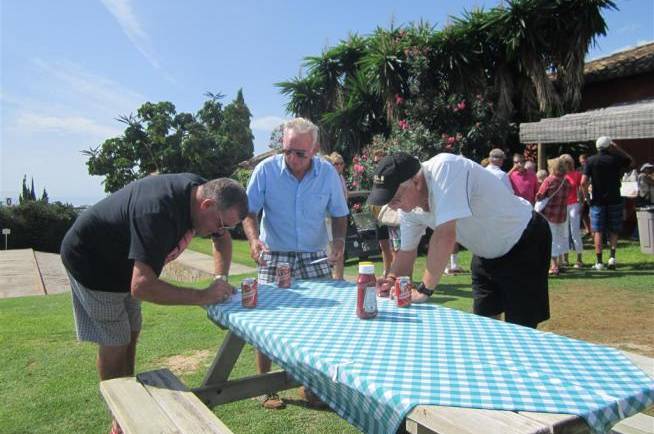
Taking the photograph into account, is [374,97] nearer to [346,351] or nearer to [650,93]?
[650,93]

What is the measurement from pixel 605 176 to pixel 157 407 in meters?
7.58

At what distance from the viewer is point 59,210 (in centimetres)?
2408

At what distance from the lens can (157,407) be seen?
2352mm

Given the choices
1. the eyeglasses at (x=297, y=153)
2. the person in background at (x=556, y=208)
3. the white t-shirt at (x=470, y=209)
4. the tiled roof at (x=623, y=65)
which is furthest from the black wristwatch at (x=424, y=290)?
the tiled roof at (x=623, y=65)

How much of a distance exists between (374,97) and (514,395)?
13892mm

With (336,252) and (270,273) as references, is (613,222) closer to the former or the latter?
(336,252)

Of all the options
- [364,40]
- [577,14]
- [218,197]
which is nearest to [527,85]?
[577,14]

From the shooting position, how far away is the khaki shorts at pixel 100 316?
2.92 m

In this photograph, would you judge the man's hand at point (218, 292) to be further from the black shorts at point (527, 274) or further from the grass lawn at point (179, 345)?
the black shorts at point (527, 274)

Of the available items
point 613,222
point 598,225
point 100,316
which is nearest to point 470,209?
point 100,316

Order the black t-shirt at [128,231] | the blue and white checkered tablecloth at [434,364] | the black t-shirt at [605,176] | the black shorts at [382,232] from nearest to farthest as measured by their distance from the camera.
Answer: the blue and white checkered tablecloth at [434,364]
the black t-shirt at [128,231]
the black shorts at [382,232]
the black t-shirt at [605,176]

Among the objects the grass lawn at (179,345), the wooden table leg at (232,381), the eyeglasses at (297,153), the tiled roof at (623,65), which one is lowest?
the grass lawn at (179,345)

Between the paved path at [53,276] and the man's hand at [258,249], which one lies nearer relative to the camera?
the man's hand at [258,249]

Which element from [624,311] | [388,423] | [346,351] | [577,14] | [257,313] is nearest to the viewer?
Result: [388,423]
